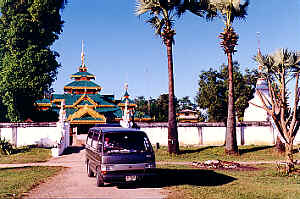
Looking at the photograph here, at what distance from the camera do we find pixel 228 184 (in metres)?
10.5

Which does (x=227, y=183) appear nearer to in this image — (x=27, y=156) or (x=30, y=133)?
(x=27, y=156)

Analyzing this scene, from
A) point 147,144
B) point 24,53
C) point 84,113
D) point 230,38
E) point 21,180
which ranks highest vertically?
point 24,53

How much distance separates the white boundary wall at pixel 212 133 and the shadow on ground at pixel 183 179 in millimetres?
12927

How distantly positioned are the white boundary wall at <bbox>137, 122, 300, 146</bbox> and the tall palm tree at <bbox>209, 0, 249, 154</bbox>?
212 inches

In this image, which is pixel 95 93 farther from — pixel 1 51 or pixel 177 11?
pixel 177 11

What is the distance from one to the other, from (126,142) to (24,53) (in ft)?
90.9

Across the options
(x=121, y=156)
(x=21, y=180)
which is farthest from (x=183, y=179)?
(x=21, y=180)

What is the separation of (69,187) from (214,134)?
1807 cm

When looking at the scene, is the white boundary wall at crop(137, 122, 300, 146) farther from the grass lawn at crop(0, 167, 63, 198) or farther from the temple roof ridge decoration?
the grass lawn at crop(0, 167, 63, 198)

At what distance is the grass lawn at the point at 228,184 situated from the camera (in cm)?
885

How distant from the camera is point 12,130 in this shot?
2580 centimetres

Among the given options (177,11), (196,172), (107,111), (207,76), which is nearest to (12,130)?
(107,111)

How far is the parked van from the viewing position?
30.5ft

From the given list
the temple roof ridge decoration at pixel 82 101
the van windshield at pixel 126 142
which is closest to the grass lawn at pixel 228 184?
the van windshield at pixel 126 142
